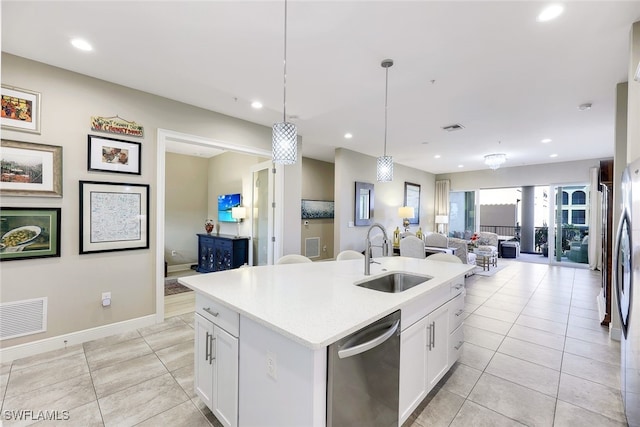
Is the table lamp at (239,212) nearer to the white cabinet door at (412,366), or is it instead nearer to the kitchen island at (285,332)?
the kitchen island at (285,332)

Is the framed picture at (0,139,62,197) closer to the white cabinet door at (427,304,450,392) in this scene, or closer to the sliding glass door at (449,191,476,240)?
the white cabinet door at (427,304,450,392)

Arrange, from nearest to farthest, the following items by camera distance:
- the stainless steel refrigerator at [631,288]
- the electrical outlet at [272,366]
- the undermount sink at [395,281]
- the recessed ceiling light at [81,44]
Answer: the electrical outlet at [272,366] < the stainless steel refrigerator at [631,288] < the undermount sink at [395,281] < the recessed ceiling light at [81,44]

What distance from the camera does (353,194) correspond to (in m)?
6.17

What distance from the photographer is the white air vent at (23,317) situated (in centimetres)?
236

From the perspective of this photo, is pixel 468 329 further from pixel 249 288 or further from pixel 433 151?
pixel 433 151

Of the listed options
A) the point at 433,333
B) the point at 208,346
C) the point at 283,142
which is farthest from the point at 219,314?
the point at 433,333

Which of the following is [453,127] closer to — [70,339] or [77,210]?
[77,210]

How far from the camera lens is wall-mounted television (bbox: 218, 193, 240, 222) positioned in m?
6.01

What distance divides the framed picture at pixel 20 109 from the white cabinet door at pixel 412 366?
11.8 feet

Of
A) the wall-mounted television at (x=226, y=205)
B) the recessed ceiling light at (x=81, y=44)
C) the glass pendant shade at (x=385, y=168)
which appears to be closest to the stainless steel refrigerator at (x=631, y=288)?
the glass pendant shade at (x=385, y=168)

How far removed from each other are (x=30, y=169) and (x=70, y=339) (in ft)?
5.48

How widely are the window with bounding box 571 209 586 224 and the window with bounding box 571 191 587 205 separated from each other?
21 centimetres

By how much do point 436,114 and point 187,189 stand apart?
19.2 feet

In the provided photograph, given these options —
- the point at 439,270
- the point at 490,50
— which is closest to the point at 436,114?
the point at 490,50
